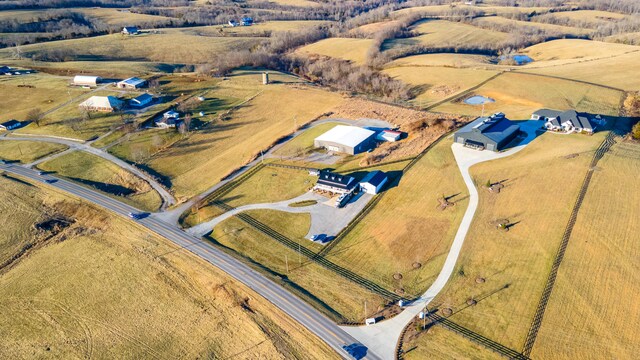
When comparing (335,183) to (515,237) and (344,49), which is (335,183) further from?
(344,49)

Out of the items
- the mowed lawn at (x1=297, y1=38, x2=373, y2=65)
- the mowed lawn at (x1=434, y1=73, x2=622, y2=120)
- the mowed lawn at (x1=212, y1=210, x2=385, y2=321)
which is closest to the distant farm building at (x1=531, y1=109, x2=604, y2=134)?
the mowed lawn at (x1=434, y1=73, x2=622, y2=120)

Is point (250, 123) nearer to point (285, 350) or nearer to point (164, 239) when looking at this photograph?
point (164, 239)

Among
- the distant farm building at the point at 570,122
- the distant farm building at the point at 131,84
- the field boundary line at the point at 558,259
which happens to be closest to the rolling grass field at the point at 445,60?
the distant farm building at the point at 570,122

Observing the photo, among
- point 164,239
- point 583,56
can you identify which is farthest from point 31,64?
point 583,56

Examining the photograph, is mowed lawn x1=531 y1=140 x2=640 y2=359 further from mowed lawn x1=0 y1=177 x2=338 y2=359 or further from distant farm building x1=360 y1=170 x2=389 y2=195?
distant farm building x1=360 y1=170 x2=389 y2=195

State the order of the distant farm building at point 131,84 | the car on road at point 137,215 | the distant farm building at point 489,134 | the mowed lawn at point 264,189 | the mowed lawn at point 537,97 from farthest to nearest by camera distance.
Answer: the distant farm building at point 131,84 < the mowed lawn at point 537,97 < the distant farm building at point 489,134 < the mowed lawn at point 264,189 < the car on road at point 137,215

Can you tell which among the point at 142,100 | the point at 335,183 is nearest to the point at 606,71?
the point at 335,183

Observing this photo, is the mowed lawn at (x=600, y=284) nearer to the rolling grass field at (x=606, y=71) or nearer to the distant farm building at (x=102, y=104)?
the rolling grass field at (x=606, y=71)
